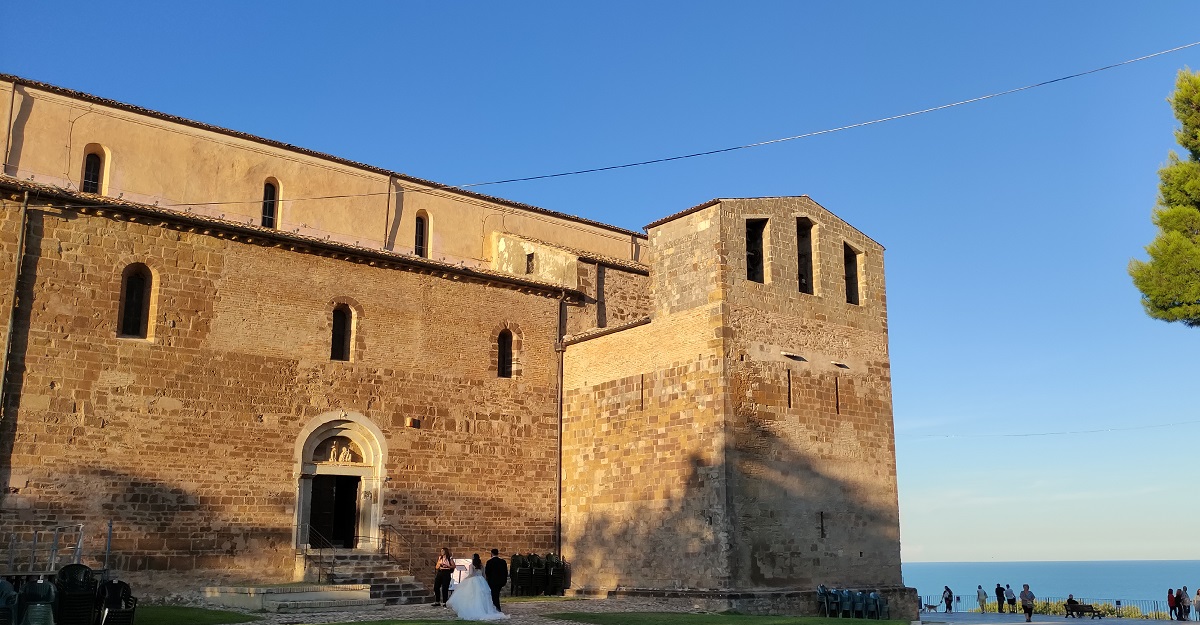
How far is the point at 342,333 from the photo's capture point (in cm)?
2056

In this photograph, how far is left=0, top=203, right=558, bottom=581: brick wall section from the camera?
1680 cm

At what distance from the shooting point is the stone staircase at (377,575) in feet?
60.4

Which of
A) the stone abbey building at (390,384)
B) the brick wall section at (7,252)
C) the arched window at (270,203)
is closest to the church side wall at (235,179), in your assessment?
the stone abbey building at (390,384)

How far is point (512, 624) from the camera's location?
1465 cm

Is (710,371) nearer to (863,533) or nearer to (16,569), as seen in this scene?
(863,533)

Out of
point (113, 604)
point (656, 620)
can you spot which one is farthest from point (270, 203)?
point (656, 620)

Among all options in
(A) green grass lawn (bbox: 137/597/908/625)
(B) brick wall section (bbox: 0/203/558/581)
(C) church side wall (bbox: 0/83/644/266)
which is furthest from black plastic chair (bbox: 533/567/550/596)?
(C) church side wall (bbox: 0/83/644/266)

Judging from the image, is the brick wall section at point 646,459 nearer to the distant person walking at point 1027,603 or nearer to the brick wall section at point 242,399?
the brick wall section at point 242,399

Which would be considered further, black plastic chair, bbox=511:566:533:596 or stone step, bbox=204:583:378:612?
black plastic chair, bbox=511:566:533:596

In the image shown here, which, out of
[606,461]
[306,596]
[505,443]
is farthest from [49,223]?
[606,461]

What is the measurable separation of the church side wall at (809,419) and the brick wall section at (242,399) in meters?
5.54

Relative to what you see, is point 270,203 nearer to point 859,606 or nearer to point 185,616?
point 185,616

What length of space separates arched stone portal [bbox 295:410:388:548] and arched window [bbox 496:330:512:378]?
3.62 meters

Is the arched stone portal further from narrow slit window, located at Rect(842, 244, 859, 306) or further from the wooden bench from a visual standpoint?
the wooden bench
